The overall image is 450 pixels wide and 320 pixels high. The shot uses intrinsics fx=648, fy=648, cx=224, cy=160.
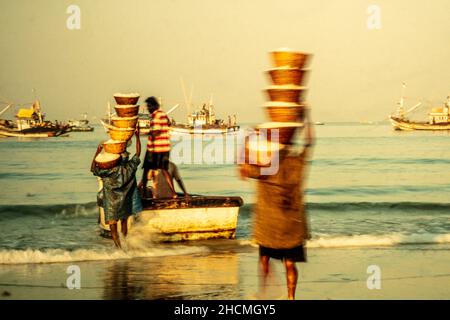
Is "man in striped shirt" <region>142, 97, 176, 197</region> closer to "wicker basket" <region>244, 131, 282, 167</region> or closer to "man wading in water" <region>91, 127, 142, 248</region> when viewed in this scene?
"man wading in water" <region>91, 127, 142, 248</region>

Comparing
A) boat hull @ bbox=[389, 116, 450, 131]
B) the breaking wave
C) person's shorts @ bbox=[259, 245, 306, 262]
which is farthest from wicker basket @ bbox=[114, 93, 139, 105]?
boat hull @ bbox=[389, 116, 450, 131]

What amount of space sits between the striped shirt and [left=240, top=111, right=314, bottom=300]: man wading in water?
4.26 meters

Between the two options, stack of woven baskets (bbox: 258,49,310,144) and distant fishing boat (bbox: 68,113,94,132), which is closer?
stack of woven baskets (bbox: 258,49,310,144)

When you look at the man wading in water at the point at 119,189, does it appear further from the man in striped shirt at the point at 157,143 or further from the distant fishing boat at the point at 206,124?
the distant fishing boat at the point at 206,124

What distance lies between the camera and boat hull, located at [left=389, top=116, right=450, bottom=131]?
87.7 m

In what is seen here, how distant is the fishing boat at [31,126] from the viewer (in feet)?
259

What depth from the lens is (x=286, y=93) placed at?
5145mm

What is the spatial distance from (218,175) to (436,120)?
2788 inches

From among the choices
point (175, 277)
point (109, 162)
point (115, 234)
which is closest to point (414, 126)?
point (115, 234)

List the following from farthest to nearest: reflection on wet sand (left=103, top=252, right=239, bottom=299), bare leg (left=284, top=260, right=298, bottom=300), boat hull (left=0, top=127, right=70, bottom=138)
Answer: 1. boat hull (left=0, top=127, right=70, bottom=138)
2. reflection on wet sand (left=103, top=252, right=239, bottom=299)
3. bare leg (left=284, top=260, right=298, bottom=300)

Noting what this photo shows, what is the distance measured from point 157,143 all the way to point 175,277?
259 centimetres

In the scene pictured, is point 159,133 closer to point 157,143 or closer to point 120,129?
point 157,143

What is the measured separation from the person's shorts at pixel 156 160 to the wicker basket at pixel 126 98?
1.19 m
